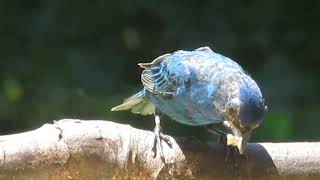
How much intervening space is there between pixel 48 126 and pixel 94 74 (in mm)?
2476

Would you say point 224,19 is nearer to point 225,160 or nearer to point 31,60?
point 31,60

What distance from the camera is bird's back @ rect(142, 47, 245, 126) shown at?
313 cm

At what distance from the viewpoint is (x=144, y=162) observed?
9.09 ft

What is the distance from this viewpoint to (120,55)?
5379 millimetres

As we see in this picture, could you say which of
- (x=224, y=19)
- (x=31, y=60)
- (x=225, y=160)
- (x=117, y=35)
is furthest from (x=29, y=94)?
(x=225, y=160)

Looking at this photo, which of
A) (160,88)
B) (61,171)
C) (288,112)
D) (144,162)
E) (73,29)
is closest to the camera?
(61,171)

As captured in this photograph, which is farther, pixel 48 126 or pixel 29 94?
pixel 29 94

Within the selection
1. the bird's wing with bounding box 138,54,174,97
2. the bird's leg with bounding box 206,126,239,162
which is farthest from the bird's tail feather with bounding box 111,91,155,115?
the bird's leg with bounding box 206,126,239,162

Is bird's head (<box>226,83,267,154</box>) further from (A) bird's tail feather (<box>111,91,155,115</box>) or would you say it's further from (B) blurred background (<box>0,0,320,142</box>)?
(B) blurred background (<box>0,0,320,142</box>)

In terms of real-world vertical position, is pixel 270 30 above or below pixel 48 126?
above

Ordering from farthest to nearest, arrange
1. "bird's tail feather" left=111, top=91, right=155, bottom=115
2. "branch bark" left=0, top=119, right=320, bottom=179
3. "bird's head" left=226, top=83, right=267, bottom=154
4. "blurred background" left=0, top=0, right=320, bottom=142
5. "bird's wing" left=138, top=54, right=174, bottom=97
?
"blurred background" left=0, top=0, right=320, bottom=142
"bird's tail feather" left=111, top=91, right=155, bottom=115
"bird's wing" left=138, top=54, right=174, bottom=97
"bird's head" left=226, top=83, right=267, bottom=154
"branch bark" left=0, top=119, right=320, bottom=179

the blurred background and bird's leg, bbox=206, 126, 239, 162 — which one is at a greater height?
the blurred background

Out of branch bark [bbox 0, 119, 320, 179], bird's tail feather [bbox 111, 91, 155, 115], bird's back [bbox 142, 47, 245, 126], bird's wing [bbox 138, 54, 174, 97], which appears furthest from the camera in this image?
bird's tail feather [bbox 111, 91, 155, 115]

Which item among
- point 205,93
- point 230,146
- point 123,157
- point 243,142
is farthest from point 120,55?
point 123,157
